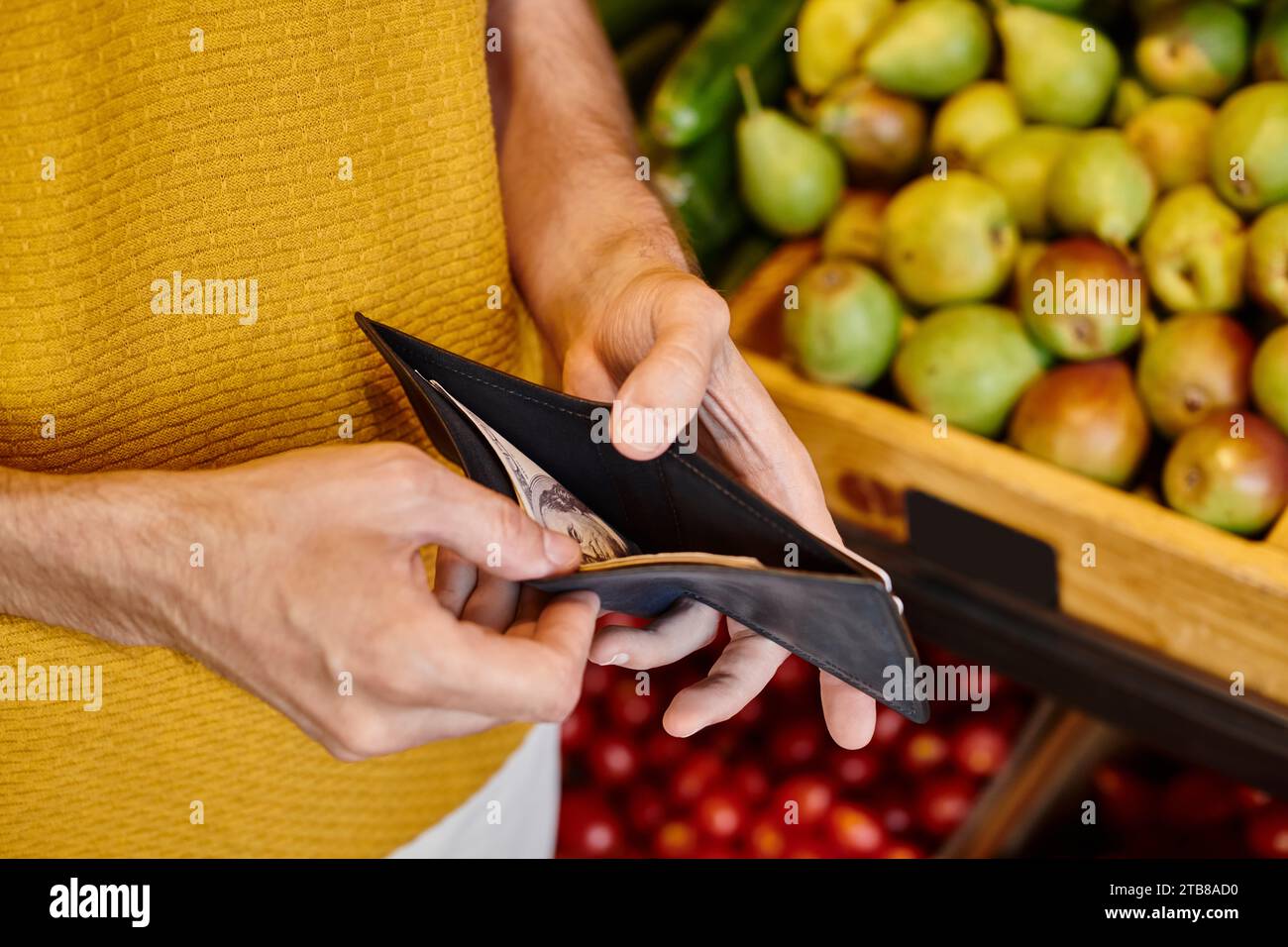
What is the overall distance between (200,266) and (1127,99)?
4.11 feet

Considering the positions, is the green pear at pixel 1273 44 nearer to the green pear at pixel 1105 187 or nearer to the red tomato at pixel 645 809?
the green pear at pixel 1105 187

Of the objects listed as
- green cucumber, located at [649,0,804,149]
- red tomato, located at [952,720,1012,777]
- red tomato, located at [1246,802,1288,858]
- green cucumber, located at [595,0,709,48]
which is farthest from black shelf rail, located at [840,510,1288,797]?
green cucumber, located at [595,0,709,48]

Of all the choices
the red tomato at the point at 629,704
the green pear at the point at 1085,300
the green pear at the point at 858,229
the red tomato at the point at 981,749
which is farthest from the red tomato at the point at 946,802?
the green pear at the point at 858,229

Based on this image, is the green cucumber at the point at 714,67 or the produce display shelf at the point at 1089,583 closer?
the produce display shelf at the point at 1089,583

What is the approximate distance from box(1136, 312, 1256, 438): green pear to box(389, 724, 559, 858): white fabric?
→ 883 millimetres

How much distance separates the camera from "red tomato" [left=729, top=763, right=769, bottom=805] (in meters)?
1.75

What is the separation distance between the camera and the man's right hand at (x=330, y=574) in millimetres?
694

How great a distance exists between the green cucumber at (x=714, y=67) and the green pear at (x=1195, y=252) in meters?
0.65

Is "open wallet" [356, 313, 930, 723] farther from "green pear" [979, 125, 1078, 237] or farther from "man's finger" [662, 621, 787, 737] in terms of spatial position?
"green pear" [979, 125, 1078, 237]

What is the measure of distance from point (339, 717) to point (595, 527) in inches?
9.9

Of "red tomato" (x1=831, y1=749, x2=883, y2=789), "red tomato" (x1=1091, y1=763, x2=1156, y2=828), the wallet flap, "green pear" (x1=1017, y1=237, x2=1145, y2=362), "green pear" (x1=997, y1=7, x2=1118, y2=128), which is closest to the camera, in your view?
the wallet flap

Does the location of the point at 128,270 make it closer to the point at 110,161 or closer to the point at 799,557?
the point at 110,161

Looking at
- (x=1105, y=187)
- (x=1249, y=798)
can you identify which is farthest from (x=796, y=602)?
(x=1249, y=798)

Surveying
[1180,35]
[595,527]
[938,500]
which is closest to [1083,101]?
[1180,35]
